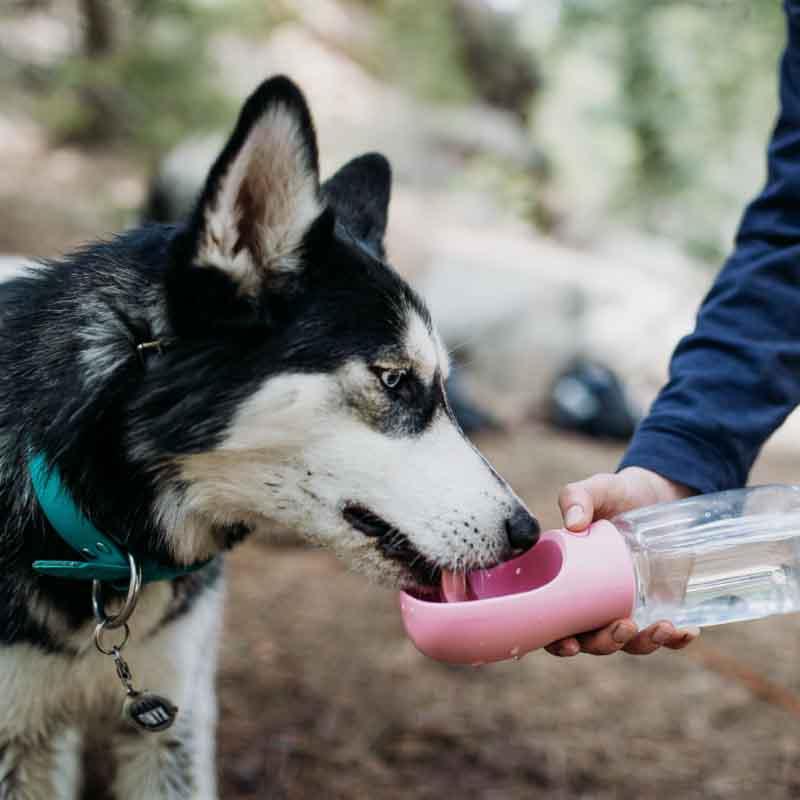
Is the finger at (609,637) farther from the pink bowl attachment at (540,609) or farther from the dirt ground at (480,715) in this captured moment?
the dirt ground at (480,715)

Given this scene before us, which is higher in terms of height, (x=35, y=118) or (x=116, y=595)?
(x=116, y=595)

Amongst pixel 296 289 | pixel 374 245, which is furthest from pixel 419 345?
pixel 374 245

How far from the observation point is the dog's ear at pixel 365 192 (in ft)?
7.29

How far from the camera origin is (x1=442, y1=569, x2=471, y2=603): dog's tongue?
1766 millimetres

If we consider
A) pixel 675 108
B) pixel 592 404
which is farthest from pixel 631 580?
pixel 675 108

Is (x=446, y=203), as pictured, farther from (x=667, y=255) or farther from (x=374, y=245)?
(x=374, y=245)

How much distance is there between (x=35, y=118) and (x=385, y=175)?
8387mm

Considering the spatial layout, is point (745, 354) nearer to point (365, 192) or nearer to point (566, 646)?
point (566, 646)

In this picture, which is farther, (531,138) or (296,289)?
(531,138)

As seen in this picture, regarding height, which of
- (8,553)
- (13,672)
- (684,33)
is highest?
(8,553)

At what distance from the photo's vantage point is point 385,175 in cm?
227

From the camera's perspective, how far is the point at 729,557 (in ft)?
7.27

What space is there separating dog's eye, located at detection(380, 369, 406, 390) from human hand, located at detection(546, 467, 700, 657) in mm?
403

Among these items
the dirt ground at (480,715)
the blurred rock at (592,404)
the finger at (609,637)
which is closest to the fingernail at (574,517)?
the finger at (609,637)
